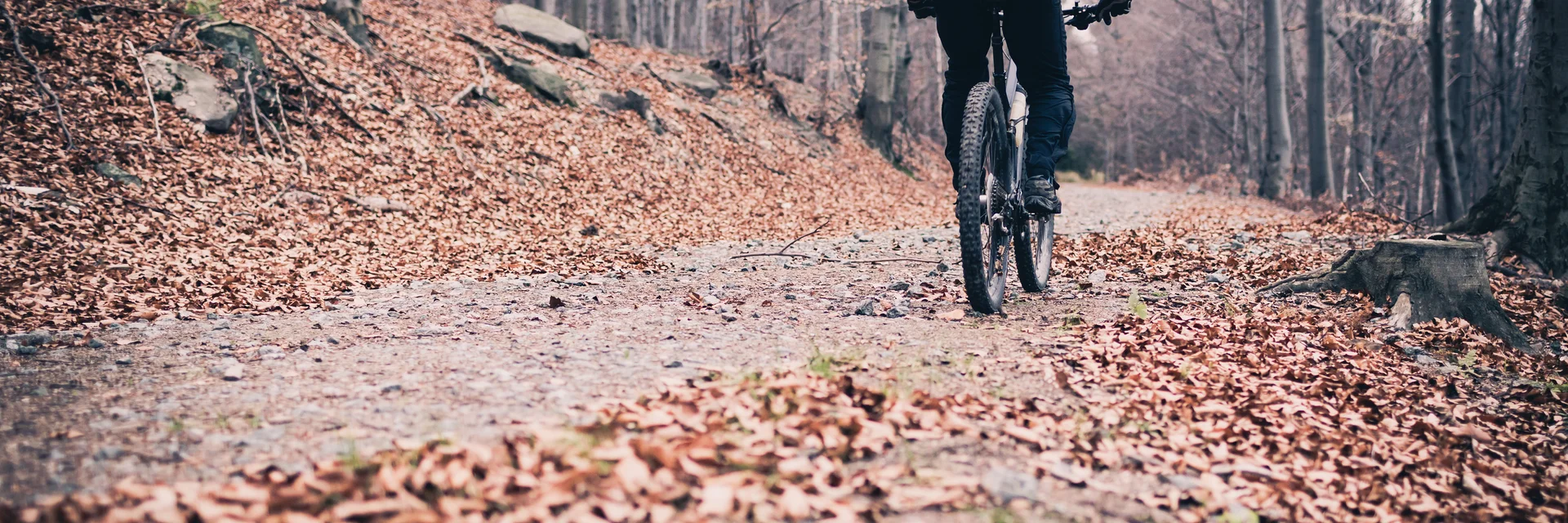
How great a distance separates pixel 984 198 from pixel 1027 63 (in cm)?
91

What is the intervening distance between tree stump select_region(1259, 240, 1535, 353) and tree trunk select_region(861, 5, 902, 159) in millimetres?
14580

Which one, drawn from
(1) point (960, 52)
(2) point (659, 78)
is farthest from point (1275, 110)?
(1) point (960, 52)

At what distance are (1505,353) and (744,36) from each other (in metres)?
17.1

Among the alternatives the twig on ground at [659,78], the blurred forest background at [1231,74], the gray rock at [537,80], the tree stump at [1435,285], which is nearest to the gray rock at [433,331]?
the tree stump at [1435,285]

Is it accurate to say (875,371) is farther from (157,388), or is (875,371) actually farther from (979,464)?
(157,388)

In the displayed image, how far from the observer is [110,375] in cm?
327

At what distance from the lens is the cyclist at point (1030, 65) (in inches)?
171

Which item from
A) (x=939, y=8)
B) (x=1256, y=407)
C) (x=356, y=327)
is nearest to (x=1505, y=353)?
(x=1256, y=407)

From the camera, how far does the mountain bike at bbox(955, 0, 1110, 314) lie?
387 cm

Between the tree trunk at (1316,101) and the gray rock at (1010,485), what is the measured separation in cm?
1769

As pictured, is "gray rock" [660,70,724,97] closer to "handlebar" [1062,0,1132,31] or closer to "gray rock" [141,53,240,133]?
"gray rock" [141,53,240,133]

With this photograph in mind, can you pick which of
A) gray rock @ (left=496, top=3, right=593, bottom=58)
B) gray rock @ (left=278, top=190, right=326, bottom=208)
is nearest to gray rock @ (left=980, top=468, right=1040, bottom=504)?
gray rock @ (left=278, top=190, right=326, bottom=208)

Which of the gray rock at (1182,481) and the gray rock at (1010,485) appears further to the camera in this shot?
the gray rock at (1182,481)

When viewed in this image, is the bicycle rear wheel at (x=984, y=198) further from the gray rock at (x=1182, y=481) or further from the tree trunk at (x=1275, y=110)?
the tree trunk at (x=1275, y=110)
